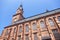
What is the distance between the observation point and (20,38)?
2534cm

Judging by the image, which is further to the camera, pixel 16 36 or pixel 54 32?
pixel 16 36

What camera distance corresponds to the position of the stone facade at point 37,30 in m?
21.8

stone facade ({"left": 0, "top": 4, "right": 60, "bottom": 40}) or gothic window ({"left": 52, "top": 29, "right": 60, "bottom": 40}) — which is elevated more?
stone facade ({"left": 0, "top": 4, "right": 60, "bottom": 40})

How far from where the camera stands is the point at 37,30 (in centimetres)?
2403

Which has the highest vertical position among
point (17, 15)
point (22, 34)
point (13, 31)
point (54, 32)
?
point (17, 15)

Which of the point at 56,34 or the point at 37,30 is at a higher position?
the point at 37,30

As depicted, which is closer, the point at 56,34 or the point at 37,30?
the point at 56,34

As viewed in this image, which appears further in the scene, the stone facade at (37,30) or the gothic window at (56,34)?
the stone facade at (37,30)

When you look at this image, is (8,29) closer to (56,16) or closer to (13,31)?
(13,31)

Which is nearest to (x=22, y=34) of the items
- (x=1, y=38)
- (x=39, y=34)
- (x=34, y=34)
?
(x=34, y=34)

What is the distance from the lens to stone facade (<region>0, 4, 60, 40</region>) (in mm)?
21766

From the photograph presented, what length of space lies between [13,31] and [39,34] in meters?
9.04

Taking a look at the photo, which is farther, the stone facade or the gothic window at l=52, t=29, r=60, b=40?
the stone facade

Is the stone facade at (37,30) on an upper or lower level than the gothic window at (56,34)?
upper
